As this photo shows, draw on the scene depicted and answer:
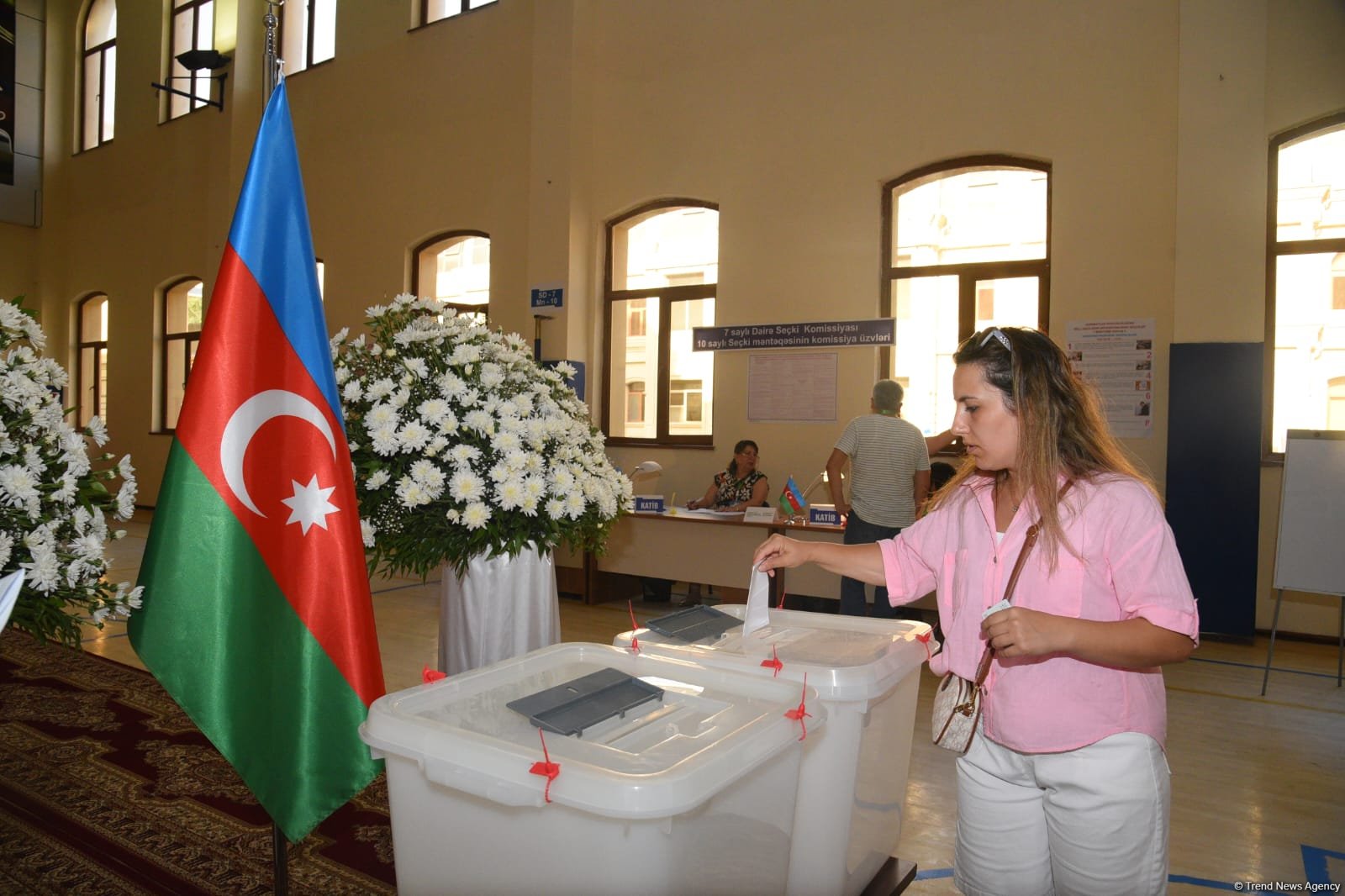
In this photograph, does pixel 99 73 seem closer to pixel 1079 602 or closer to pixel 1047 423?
pixel 1047 423

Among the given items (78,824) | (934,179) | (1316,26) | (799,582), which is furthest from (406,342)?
(1316,26)

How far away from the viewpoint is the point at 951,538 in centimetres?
166

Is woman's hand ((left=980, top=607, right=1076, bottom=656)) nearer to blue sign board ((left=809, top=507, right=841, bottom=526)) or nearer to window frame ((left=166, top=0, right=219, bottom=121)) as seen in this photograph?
blue sign board ((left=809, top=507, right=841, bottom=526))

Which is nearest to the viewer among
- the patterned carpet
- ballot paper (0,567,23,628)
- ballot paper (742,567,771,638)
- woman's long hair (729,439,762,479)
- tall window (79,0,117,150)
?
ballot paper (0,567,23,628)

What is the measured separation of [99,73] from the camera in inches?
496

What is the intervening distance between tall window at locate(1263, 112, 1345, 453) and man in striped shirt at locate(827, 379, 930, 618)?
228cm

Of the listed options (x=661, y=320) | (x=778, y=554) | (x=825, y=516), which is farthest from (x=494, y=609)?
(x=661, y=320)

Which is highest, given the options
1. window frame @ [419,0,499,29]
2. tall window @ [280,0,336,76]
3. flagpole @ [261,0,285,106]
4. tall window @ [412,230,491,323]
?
tall window @ [280,0,336,76]

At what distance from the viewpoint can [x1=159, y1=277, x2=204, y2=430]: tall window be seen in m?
11.4

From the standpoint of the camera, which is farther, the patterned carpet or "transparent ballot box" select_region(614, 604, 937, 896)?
the patterned carpet

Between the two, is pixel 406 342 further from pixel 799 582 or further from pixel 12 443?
pixel 799 582

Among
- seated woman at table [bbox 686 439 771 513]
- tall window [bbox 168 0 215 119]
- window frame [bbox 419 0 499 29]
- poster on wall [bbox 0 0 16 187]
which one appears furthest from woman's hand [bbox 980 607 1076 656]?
poster on wall [bbox 0 0 16 187]

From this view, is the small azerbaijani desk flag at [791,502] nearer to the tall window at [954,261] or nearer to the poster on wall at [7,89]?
the tall window at [954,261]

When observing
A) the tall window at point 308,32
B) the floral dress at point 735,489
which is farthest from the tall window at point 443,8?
the floral dress at point 735,489
